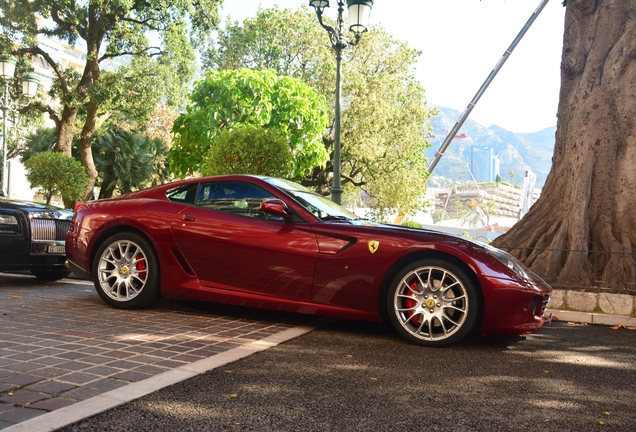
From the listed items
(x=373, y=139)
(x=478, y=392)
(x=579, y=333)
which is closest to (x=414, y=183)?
(x=373, y=139)

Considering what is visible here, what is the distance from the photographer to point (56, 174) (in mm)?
22688

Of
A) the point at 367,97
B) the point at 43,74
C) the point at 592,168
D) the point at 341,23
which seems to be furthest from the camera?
the point at 43,74

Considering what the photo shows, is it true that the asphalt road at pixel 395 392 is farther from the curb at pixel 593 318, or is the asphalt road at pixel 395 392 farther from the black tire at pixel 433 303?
the curb at pixel 593 318

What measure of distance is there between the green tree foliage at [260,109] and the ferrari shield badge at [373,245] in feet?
68.1

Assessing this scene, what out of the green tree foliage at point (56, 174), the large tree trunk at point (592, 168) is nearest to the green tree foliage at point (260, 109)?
the green tree foliage at point (56, 174)

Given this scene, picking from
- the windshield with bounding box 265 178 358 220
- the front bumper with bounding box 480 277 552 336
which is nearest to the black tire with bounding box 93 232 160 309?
the windshield with bounding box 265 178 358 220

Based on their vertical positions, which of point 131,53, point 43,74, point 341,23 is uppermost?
point 43,74

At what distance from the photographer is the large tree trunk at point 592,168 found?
26.6 ft

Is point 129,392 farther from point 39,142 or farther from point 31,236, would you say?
point 39,142

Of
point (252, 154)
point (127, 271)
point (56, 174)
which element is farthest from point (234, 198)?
point (56, 174)

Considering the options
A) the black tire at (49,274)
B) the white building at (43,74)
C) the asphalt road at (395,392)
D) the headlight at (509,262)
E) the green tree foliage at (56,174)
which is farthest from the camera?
the white building at (43,74)

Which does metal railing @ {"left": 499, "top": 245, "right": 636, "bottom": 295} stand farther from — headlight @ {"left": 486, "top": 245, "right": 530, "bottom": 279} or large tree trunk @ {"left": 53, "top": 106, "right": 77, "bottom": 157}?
large tree trunk @ {"left": 53, "top": 106, "right": 77, "bottom": 157}

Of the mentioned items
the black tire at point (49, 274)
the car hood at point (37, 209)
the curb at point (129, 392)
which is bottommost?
the curb at point (129, 392)

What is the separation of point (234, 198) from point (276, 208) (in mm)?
632
